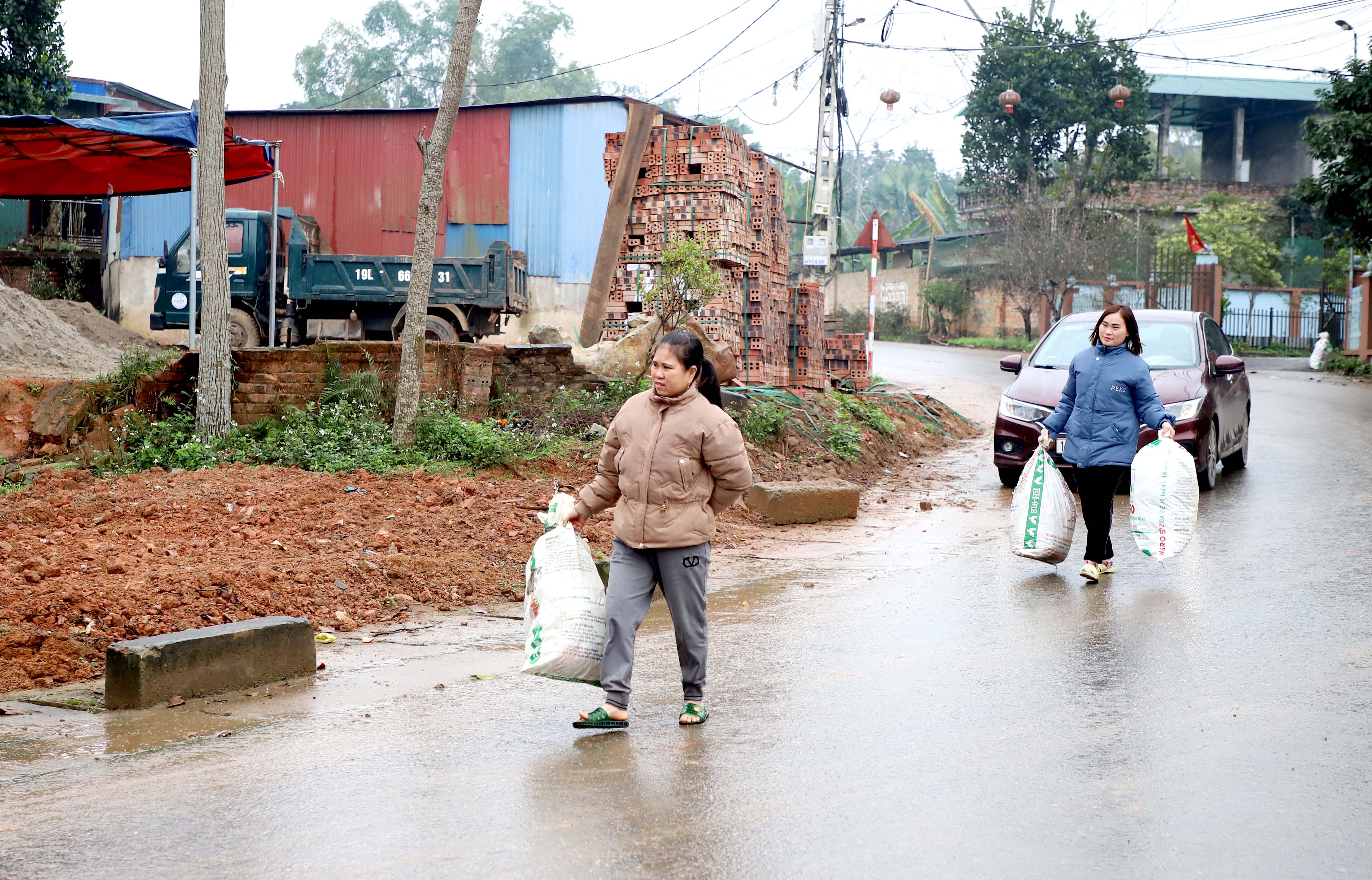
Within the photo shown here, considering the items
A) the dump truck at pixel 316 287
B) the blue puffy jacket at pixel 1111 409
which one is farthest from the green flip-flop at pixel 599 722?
the dump truck at pixel 316 287

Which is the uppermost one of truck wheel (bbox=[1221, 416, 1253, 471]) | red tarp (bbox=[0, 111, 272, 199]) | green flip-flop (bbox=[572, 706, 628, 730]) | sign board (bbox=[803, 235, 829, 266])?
red tarp (bbox=[0, 111, 272, 199])

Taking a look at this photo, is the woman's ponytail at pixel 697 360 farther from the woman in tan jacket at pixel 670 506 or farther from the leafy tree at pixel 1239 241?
the leafy tree at pixel 1239 241

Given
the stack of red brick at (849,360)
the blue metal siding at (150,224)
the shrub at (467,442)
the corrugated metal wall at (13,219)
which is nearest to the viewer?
the shrub at (467,442)

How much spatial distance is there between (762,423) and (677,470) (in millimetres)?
7487

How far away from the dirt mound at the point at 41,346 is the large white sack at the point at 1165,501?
11878 millimetres

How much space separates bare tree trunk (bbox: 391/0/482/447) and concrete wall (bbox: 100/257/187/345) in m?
17.8

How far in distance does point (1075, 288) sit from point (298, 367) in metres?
29.0

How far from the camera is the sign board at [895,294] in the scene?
45.2 meters

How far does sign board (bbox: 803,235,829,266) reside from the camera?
20.5m

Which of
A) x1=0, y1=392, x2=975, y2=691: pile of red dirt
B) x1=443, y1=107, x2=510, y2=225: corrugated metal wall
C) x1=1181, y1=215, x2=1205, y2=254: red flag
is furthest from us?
x1=1181, y1=215, x2=1205, y2=254: red flag

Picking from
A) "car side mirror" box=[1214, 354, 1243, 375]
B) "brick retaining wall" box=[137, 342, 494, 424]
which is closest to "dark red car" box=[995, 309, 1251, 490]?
"car side mirror" box=[1214, 354, 1243, 375]

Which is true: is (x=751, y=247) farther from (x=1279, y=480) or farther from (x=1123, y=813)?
(x=1123, y=813)

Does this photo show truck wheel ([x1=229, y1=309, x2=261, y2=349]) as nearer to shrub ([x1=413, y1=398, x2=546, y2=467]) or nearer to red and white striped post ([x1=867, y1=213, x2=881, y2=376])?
shrub ([x1=413, y1=398, x2=546, y2=467])

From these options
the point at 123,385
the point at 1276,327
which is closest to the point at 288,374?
the point at 123,385
